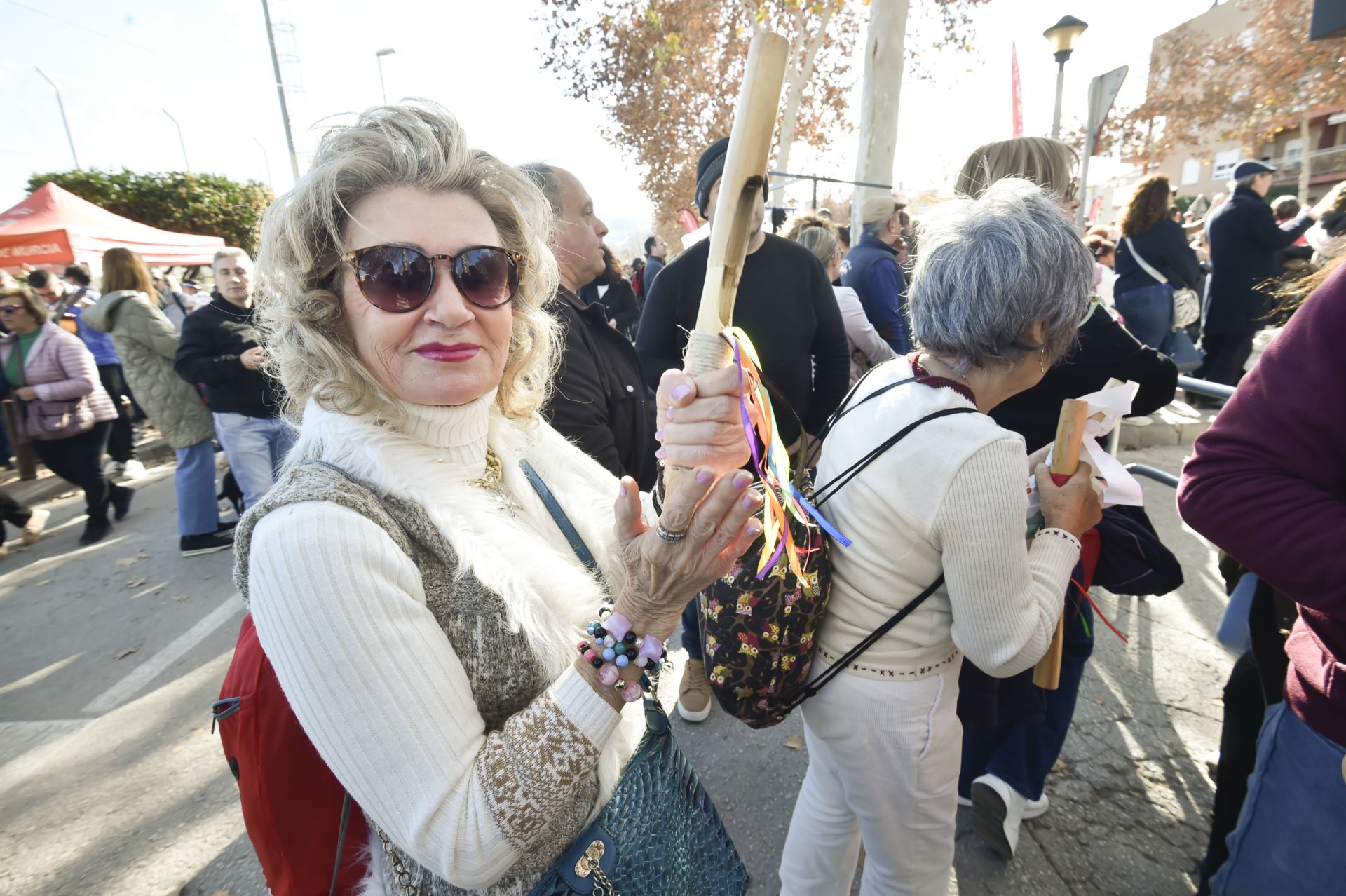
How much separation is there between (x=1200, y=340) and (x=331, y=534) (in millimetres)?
7659

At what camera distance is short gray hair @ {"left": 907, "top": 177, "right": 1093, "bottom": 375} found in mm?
1413

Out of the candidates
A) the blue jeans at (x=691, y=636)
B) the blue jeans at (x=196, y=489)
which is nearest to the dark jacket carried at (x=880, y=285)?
the blue jeans at (x=691, y=636)

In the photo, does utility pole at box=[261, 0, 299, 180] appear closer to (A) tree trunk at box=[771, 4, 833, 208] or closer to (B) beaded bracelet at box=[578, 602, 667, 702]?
(A) tree trunk at box=[771, 4, 833, 208]

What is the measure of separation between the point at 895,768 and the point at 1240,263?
628 cm

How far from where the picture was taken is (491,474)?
1.45 m

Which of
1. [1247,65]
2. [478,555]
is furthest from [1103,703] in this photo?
[1247,65]

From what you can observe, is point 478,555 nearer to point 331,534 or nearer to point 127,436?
point 331,534

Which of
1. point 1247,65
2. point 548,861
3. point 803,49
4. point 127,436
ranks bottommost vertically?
point 127,436

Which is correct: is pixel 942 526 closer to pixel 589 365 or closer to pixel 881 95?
pixel 589 365

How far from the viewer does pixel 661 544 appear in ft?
2.96

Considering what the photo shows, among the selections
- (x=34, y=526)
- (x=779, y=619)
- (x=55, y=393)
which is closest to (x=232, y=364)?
(x=55, y=393)

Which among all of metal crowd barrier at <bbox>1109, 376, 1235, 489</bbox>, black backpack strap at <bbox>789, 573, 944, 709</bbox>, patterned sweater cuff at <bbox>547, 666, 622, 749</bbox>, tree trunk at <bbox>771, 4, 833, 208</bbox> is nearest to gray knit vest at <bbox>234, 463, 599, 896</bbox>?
patterned sweater cuff at <bbox>547, 666, 622, 749</bbox>

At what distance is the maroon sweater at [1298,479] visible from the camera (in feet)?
3.37

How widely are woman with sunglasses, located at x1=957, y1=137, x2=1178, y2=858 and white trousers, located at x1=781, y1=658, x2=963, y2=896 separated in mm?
228
